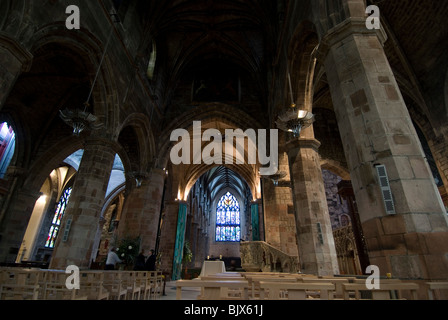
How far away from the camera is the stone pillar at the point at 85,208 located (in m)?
5.88

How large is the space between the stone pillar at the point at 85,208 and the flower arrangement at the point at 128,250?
2.10 meters

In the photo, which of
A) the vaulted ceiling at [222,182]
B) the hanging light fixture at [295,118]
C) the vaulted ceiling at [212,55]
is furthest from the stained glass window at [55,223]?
the hanging light fixture at [295,118]

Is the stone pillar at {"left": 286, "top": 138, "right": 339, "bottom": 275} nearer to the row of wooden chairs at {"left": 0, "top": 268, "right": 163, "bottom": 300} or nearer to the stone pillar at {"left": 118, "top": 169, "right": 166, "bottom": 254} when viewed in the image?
the row of wooden chairs at {"left": 0, "top": 268, "right": 163, "bottom": 300}

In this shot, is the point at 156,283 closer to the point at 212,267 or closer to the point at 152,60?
Result: the point at 212,267

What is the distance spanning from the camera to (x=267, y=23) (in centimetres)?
1004

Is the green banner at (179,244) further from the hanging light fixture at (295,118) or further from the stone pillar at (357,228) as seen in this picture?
the hanging light fixture at (295,118)

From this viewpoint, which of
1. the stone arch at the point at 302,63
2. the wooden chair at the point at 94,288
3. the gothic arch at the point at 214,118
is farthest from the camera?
the gothic arch at the point at 214,118

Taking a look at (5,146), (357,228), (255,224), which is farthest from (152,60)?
(357,228)

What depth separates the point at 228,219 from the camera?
3231cm

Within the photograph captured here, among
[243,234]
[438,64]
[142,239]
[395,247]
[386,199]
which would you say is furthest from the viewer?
[243,234]
